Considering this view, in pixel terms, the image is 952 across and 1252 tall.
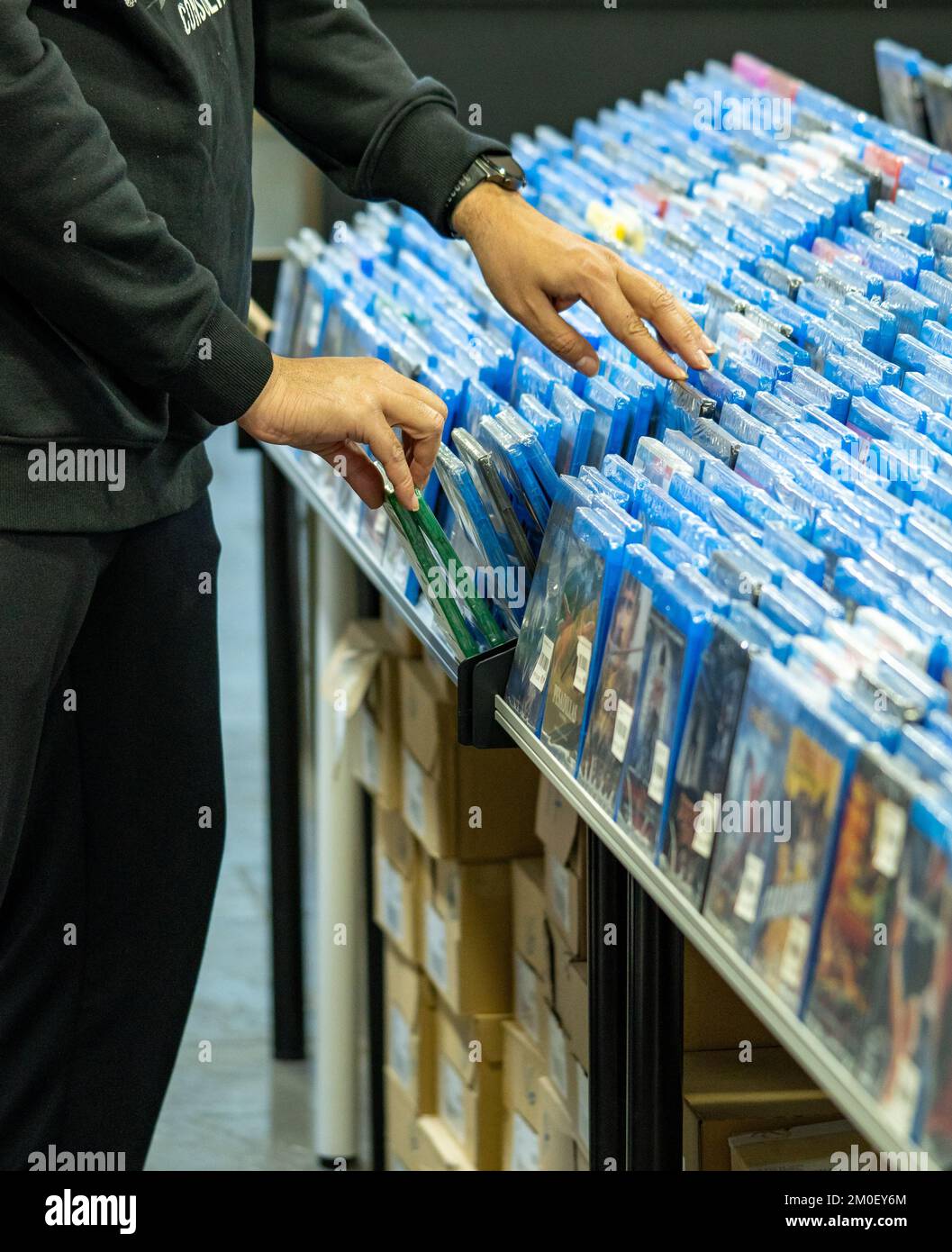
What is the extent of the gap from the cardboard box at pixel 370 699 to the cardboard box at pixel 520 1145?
53 centimetres

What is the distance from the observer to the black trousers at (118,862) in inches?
82.4

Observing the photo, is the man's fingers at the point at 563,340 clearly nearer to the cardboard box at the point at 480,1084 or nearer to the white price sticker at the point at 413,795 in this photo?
the white price sticker at the point at 413,795

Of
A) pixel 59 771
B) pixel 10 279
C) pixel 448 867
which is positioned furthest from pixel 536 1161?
pixel 10 279

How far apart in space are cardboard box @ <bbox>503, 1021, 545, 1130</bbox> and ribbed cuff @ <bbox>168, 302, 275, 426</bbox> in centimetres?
106

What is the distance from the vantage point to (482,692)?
1.83m

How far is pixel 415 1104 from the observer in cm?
285

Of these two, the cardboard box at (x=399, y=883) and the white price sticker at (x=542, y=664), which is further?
the cardboard box at (x=399, y=883)

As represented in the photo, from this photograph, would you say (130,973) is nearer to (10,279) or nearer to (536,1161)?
(536,1161)

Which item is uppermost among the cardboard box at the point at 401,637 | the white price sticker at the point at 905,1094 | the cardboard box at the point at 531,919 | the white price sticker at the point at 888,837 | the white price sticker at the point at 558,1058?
the white price sticker at the point at 888,837

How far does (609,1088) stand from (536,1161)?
22.7 inches

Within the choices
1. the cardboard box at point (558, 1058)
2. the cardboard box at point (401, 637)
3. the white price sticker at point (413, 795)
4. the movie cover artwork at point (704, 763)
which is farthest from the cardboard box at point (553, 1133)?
the movie cover artwork at point (704, 763)

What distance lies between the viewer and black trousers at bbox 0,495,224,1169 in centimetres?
209

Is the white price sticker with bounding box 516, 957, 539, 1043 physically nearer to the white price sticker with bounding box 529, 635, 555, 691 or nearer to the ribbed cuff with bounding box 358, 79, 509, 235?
the white price sticker with bounding box 529, 635, 555, 691

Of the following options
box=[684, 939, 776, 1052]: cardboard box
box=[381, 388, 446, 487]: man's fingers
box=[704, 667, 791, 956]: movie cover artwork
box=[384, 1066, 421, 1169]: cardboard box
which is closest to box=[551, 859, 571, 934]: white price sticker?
box=[684, 939, 776, 1052]: cardboard box
